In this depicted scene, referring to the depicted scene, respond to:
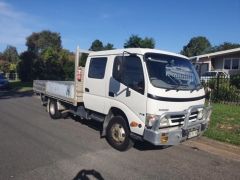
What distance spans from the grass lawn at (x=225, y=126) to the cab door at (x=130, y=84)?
307 centimetres

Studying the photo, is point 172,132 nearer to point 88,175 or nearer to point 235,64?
point 88,175

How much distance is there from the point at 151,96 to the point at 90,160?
1828mm

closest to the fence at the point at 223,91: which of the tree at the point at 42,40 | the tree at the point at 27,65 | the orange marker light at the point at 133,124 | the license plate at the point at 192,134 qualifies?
the license plate at the point at 192,134

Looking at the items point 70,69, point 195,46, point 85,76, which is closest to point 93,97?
point 85,76

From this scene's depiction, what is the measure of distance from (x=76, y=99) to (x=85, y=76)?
0.74m

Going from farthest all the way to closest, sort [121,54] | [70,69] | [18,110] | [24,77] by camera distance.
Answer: [24,77] < [70,69] < [18,110] < [121,54]

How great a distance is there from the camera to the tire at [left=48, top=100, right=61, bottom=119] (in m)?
10.4

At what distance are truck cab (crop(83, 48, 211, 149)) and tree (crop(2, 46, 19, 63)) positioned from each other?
91223mm

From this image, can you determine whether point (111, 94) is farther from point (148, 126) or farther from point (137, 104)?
point (148, 126)

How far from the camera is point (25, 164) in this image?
19.3 ft

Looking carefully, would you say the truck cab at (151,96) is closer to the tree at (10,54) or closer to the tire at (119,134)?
the tire at (119,134)

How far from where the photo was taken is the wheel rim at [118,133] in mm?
6969

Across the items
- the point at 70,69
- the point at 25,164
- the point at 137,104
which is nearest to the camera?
the point at 25,164

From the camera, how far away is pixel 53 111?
34.8 ft
